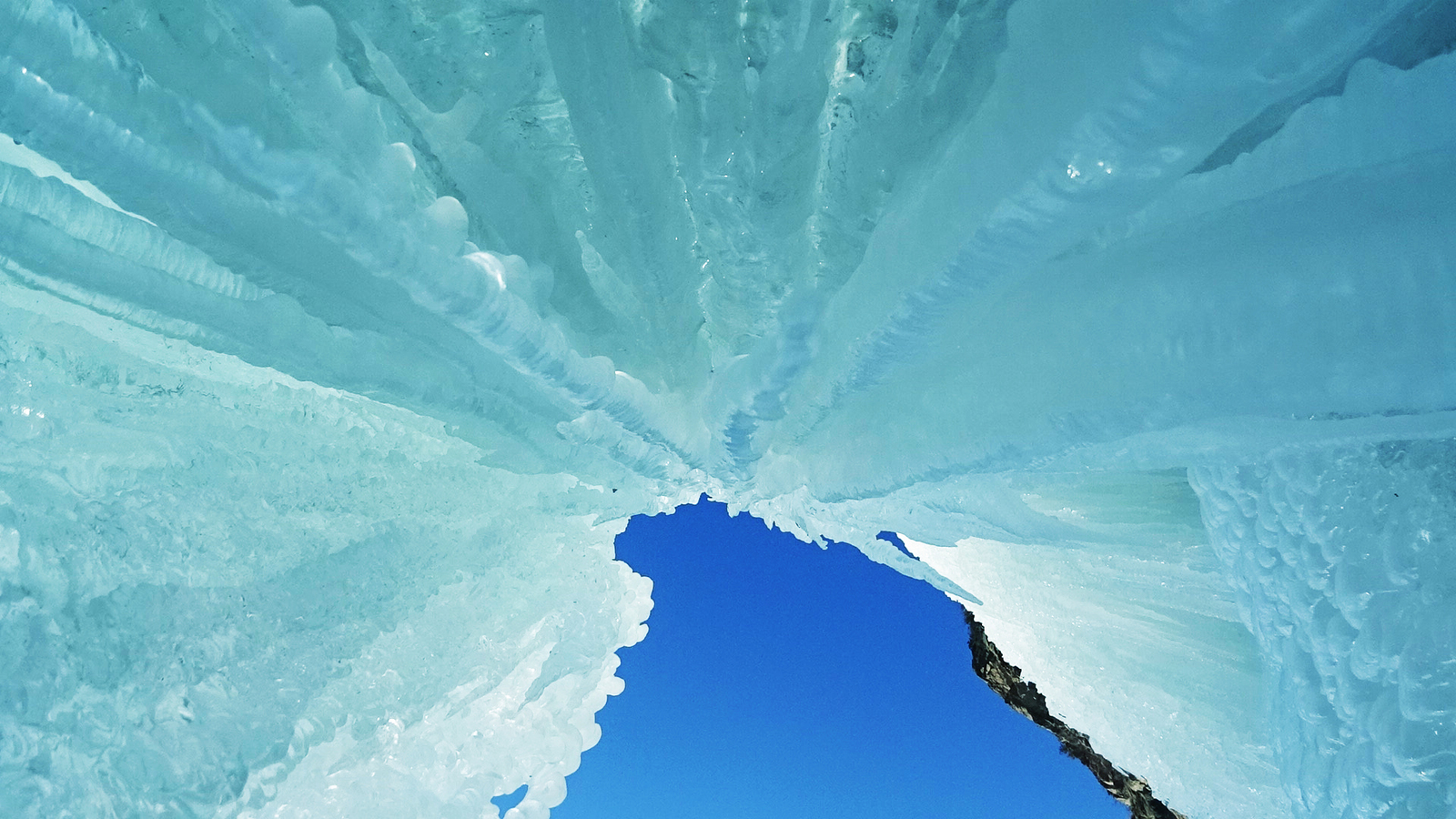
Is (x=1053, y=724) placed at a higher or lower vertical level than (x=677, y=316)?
lower

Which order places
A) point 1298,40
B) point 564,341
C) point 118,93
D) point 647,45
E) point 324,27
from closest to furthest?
point 1298,40, point 324,27, point 118,93, point 647,45, point 564,341

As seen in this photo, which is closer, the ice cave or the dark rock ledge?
the ice cave

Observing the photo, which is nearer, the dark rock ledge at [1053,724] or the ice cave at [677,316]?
the ice cave at [677,316]

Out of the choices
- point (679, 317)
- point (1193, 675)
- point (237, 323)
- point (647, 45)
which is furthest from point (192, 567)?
point (1193, 675)

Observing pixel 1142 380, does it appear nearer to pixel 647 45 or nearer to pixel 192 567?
pixel 647 45
